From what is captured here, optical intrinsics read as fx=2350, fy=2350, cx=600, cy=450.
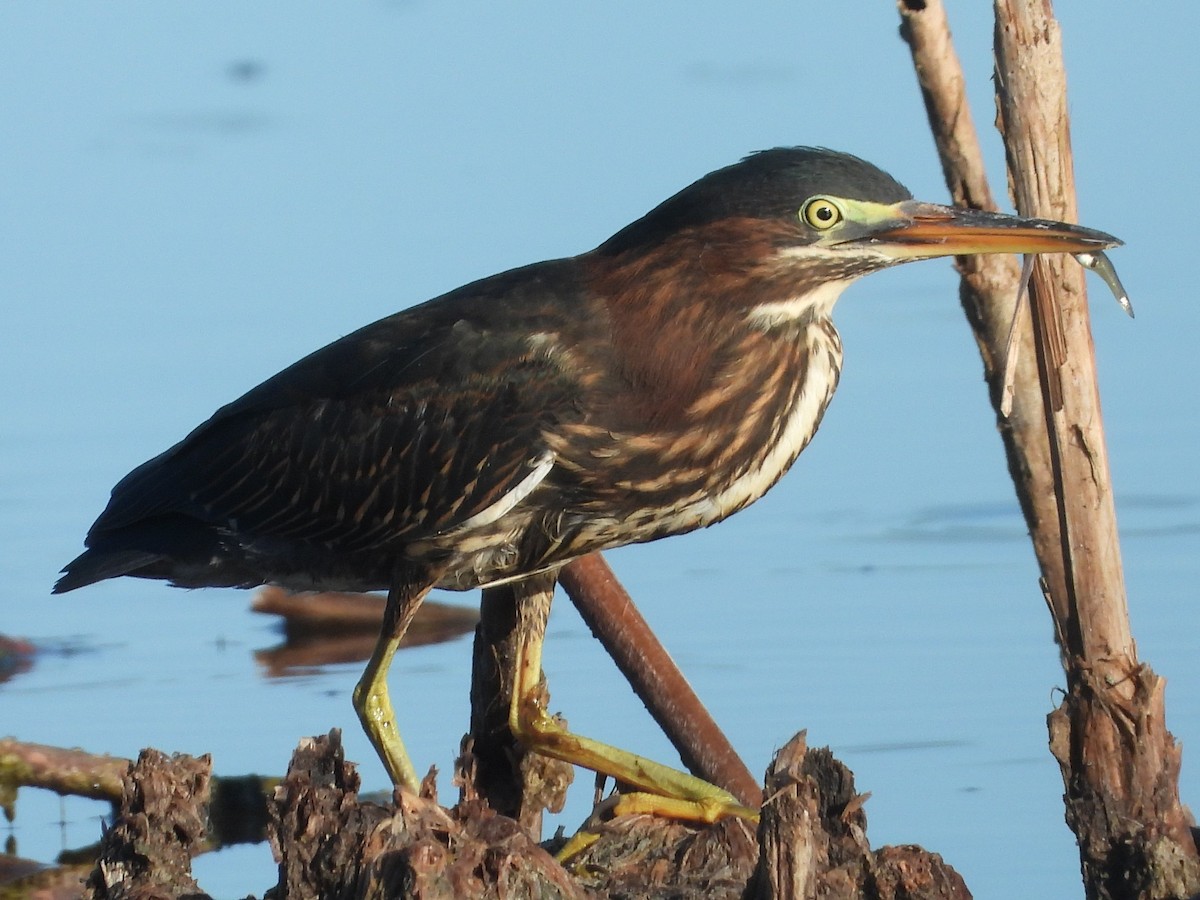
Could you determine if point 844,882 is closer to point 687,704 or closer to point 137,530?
point 687,704

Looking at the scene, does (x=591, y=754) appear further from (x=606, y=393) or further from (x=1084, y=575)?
(x=1084, y=575)

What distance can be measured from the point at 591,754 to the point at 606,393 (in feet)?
3.48

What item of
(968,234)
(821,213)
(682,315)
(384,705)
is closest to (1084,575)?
(968,234)

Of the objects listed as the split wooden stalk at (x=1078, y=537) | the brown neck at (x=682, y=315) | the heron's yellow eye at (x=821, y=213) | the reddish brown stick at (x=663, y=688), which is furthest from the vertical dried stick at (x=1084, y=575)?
the reddish brown stick at (x=663, y=688)

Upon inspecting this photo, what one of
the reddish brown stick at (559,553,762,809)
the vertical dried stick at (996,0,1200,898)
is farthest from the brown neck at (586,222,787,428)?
the reddish brown stick at (559,553,762,809)

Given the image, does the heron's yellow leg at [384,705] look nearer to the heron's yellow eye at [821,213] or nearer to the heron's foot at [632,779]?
the heron's foot at [632,779]

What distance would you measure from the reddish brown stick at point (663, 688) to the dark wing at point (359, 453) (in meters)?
0.78

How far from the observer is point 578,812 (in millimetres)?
8016

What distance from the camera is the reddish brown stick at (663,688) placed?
23.1 ft

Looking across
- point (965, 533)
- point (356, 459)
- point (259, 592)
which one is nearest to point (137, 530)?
point (356, 459)

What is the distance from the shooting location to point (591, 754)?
6.46m

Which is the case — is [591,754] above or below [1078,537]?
below

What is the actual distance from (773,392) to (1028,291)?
0.72 metres

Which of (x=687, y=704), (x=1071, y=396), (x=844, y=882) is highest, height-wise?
(x=1071, y=396)
